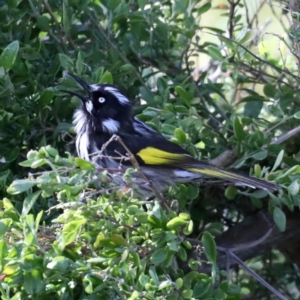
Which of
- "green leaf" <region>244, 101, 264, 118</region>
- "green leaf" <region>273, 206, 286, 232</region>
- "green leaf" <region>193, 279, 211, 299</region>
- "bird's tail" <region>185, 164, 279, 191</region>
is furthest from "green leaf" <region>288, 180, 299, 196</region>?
"green leaf" <region>244, 101, 264, 118</region>

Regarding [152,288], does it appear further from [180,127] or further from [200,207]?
[200,207]

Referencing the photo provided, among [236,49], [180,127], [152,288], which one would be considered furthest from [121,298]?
[236,49]

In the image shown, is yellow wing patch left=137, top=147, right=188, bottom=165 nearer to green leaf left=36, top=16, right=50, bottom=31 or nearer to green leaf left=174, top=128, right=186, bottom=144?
green leaf left=174, top=128, right=186, bottom=144

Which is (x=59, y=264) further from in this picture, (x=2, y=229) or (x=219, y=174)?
(x=219, y=174)

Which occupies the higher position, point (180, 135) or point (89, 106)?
point (180, 135)

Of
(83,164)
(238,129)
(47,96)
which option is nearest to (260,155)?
(238,129)

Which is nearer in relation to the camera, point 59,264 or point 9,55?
point 59,264

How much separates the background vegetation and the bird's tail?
0.13ft

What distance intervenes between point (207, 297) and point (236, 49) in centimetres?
156

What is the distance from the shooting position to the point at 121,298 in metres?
2.56

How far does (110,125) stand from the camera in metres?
4.24

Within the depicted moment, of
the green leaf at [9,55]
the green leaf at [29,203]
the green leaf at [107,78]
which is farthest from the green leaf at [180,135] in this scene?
the green leaf at [29,203]

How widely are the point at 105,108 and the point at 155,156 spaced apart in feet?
1.82

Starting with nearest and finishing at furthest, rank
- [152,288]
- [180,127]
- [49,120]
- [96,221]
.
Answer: [152,288]
[96,221]
[180,127]
[49,120]
